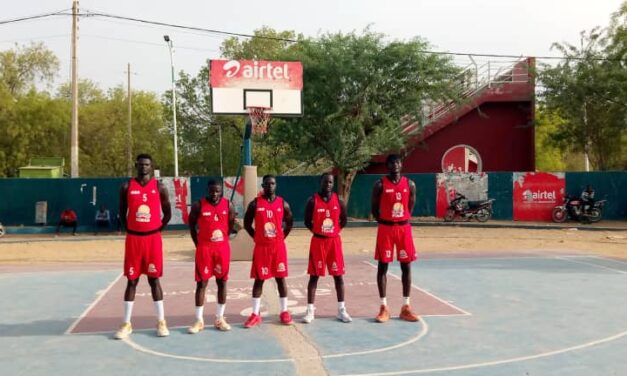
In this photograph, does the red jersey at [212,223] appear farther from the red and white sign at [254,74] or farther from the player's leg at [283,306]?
the red and white sign at [254,74]

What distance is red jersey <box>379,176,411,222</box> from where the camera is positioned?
8.77m

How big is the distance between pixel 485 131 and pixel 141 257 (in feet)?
80.0

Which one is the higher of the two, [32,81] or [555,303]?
[32,81]

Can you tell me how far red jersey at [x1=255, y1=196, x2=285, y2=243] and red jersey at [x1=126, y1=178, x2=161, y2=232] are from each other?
1360 millimetres

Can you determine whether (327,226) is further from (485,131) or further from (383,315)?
(485,131)

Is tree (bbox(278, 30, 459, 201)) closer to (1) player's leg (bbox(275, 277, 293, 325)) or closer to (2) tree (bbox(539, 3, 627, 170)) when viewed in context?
(2) tree (bbox(539, 3, 627, 170))

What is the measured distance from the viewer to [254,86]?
15.6 meters

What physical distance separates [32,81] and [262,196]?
51195 mm

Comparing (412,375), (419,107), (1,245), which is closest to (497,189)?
(419,107)

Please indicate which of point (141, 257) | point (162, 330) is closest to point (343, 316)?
point (162, 330)

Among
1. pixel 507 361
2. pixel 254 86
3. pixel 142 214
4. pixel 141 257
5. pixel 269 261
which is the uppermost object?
pixel 254 86

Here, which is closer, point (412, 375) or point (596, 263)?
point (412, 375)

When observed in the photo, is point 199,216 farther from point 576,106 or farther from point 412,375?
point 576,106

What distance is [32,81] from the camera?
174 ft
